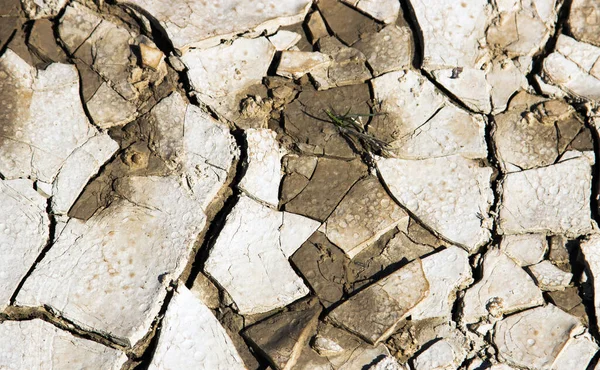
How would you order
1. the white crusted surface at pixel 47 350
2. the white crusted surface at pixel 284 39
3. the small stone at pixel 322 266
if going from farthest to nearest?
the white crusted surface at pixel 284 39
the small stone at pixel 322 266
the white crusted surface at pixel 47 350

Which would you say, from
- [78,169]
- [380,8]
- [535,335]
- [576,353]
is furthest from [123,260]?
[576,353]

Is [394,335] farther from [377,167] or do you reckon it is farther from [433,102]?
[433,102]

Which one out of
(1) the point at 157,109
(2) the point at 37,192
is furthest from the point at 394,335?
(2) the point at 37,192

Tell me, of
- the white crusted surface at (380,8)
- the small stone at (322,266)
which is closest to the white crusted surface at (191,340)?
the small stone at (322,266)

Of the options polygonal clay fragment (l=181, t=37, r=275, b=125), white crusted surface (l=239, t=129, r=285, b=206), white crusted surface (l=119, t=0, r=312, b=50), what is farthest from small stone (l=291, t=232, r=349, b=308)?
white crusted surface (l=119, t=0, r=312, b=50)

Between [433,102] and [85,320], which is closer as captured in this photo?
[85,320]

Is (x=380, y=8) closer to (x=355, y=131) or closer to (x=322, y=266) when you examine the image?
(x=355, y=131)

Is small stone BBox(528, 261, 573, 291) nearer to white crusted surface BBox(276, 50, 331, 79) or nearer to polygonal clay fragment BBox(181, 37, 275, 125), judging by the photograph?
white crusted surface BBox(276, 50, 331, 79)

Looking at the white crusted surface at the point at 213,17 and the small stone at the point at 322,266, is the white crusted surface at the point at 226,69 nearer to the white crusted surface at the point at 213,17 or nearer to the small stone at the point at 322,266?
the white crusted surface at the point at 213,17
